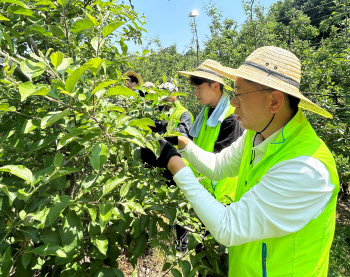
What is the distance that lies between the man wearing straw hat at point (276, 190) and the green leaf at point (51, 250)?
0.53m

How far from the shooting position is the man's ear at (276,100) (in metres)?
1.15

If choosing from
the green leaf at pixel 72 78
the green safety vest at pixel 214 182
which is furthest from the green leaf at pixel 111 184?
the green safety vest at pixel 214 182

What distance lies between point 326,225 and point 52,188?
3.67 feet

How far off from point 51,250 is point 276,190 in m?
0.81

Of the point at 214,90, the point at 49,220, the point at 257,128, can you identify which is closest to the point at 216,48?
the point at 214,90

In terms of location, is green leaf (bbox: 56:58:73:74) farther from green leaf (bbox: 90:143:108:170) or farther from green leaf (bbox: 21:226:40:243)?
green leaf (bbox: 21:226:40:243)

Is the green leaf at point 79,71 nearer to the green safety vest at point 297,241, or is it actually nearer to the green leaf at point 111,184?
the green leaf at point 111,184

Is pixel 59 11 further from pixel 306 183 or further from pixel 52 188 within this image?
pixel 306 183

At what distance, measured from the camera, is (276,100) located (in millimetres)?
1157

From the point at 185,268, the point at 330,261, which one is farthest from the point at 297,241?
the point at 330,261

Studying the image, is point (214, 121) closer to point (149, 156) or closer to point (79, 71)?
point (149, 156)

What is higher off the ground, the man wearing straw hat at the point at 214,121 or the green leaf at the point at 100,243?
the man wearing straw hat at the point at 214,121

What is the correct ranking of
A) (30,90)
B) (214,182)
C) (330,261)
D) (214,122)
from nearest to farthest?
(30,90) < (214,182) < (214,122) < (330,261)

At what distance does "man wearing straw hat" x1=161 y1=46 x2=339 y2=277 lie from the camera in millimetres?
949
